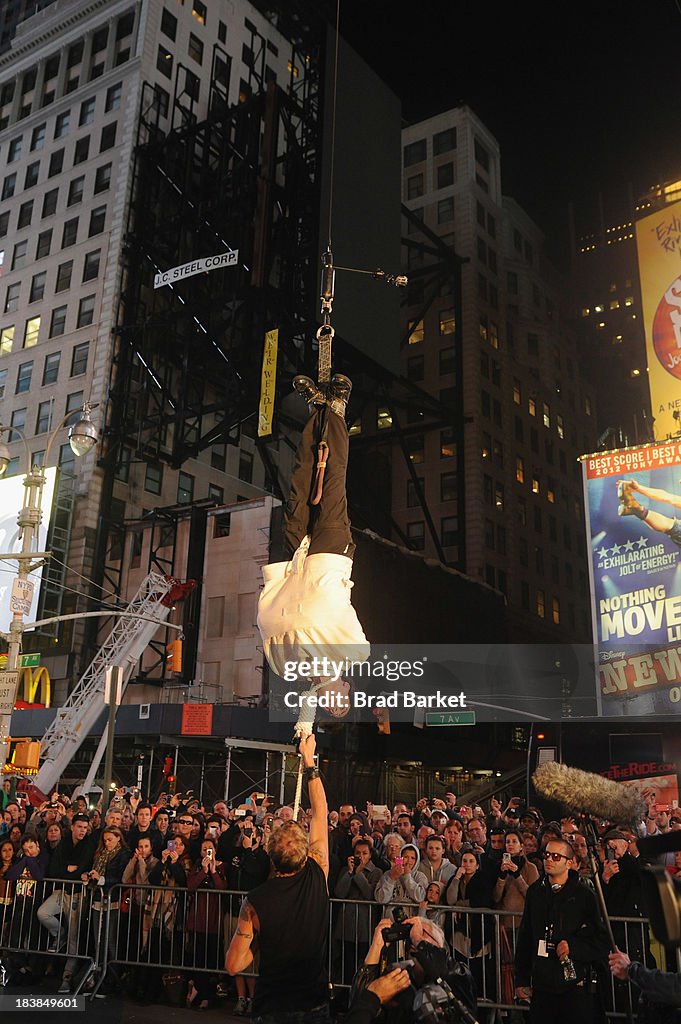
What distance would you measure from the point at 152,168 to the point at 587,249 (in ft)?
118

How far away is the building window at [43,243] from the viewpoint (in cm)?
5141

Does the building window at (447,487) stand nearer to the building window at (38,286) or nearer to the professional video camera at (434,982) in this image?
the building window at (38,286)

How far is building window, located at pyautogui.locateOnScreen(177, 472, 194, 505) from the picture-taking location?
48625 millimetres

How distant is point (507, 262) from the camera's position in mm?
62062

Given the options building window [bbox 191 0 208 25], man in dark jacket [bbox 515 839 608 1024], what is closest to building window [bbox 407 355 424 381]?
building window [bbox 191 0 208 25]

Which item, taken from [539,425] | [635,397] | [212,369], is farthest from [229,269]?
[635,397]

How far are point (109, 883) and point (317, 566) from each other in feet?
19.1

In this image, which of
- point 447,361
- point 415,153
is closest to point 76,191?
point 447,361

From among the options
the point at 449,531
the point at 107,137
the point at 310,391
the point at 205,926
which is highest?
the point at 107,137

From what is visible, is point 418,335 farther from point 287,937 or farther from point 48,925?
point 287,937

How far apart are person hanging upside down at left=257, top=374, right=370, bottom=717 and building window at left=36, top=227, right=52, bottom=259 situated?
162ft

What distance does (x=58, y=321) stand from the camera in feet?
160

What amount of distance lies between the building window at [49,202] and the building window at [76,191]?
1495mm

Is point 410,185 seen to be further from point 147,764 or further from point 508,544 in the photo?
point 147,764
